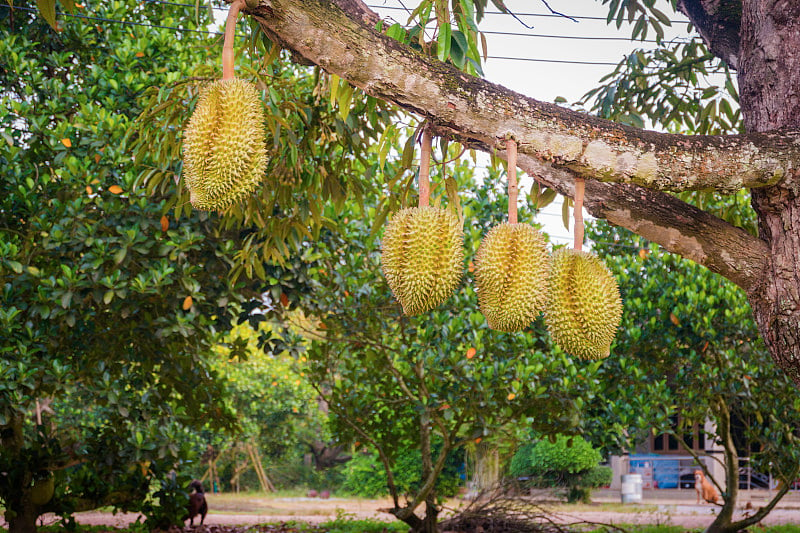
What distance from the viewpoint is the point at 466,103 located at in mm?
1643

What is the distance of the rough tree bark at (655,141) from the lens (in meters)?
1.63

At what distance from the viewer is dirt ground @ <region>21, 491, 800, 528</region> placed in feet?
31.0

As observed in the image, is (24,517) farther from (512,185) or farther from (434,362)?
(512,185)

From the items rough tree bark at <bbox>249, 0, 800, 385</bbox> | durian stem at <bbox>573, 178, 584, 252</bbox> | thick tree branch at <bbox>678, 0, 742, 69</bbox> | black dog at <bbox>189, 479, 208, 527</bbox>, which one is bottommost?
black dog at <bbox>189, 479, 208, 527</bbox>

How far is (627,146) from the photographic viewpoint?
5.71 feet

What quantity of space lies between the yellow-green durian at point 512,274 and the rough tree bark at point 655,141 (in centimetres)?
25

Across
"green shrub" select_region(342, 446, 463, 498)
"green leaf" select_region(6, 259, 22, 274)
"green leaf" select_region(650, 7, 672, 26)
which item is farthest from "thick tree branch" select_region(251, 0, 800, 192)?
"green shrub" select_region(342, 446, 463, 498)

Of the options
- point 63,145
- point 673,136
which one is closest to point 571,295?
point 673,136

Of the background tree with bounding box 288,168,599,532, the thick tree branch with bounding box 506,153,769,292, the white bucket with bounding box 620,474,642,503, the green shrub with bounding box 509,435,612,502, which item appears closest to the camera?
the thick tree branch with bounding box 506,153,769,292

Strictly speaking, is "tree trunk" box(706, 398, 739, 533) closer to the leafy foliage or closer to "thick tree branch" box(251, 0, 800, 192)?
the leafy foliage

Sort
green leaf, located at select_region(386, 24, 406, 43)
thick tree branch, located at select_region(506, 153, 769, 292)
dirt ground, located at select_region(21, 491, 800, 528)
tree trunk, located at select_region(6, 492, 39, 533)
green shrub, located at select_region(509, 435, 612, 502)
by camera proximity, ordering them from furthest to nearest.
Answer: green shrub, located at select_region(509, 435, 612, 502) → dirt ground, located at select_region(21, 491, 800, 528) → tree trunk, located at select_region(6, 492, 39, 533) → thick tree branch, located at select_region(506, 153, 769, 292) → green leaf, located at select_region(386, 24, 406, 43)

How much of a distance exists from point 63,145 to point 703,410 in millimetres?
5760

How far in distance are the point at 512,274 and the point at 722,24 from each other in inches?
70.1

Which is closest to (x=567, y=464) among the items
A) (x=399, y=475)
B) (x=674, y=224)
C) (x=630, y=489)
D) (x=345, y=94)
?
(x=630, y=489)
